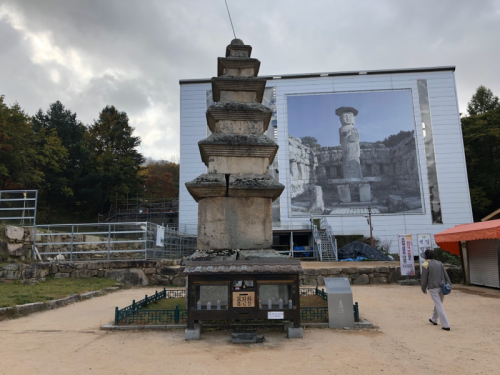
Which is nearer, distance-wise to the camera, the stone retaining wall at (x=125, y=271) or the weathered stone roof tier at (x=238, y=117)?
the weathered stone roof tier at (x=238, y=117)

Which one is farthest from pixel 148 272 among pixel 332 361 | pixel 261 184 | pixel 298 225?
pixel 298 225

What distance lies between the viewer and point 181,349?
5.20m

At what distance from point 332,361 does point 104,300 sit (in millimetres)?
7692

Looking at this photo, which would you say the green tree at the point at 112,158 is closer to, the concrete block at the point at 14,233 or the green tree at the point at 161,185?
the green tree at the point at 161,185

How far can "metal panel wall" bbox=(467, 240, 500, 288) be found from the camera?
12.1 m

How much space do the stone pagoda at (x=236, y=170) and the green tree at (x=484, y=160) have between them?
32.8m

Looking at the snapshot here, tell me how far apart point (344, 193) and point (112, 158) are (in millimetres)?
23397

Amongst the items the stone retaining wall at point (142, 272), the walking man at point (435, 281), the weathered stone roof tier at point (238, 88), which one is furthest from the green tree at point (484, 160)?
the weathered stone roof tier at point (238, 88)

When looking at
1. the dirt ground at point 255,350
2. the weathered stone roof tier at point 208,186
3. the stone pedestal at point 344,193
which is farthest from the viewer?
the stone pedestal at point 344,193

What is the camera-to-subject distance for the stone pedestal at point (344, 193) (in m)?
30.1

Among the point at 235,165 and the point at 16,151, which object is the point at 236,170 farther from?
the point at 16,151

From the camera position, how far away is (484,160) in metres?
34.3

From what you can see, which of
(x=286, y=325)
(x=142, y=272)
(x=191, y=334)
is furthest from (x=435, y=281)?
(x=142, y=272)

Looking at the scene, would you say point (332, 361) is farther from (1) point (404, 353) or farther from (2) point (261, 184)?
(2) point (261, 184)
